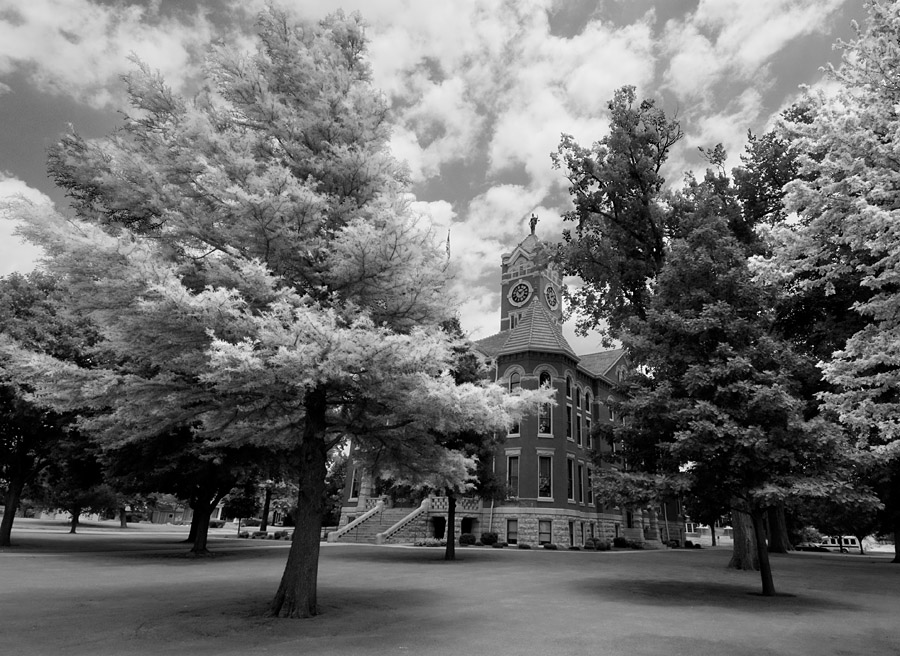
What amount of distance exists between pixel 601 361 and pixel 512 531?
62.2 feet

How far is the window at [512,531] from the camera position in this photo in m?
35.7

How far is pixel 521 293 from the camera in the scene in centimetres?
6406

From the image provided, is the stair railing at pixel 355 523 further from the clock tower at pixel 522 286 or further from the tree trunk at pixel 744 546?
the clock tower at pixel 522 286

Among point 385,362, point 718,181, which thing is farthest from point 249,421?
point 718,181

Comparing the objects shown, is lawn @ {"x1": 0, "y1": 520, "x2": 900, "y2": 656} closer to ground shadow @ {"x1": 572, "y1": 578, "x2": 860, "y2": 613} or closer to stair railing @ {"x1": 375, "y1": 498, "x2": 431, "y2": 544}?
ground shadow @ {"x1": 572, "y1": 578, "x2": 860, "y2": 613}

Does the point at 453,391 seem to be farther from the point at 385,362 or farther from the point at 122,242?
the point at 122,242

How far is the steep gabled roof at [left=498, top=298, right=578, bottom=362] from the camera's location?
1521 inches

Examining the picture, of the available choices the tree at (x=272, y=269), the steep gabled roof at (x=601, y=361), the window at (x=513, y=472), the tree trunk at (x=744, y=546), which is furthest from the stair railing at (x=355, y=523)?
the tree at (x=272, y=269)

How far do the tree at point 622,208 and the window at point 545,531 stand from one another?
1625 centimetres

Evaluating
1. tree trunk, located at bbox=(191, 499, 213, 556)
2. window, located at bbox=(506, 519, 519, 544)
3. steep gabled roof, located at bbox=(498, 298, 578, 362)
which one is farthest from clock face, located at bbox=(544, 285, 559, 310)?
tree trunk, located at bbox=(191, 499, 213, 556)

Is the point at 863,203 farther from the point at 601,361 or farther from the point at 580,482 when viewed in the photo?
the point at 601,361

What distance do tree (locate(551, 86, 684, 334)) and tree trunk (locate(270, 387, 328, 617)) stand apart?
53.8 ft

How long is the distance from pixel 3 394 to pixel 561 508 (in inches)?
1178

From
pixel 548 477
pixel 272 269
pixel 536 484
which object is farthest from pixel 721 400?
pixel 548 477
